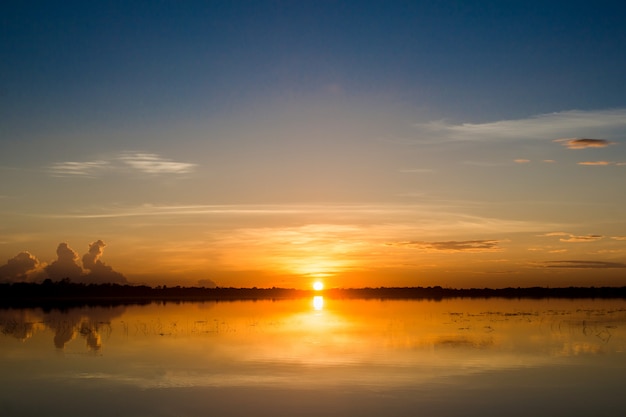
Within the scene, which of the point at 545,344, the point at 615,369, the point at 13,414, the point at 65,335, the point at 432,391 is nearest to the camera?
the point at 13,414

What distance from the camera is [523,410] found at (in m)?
16.1

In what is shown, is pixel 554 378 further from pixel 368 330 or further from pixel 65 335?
pixel 65 335

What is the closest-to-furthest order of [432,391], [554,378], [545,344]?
[432,391]
[554,378]
[545,344]

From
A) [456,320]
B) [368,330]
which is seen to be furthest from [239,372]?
[456,320]

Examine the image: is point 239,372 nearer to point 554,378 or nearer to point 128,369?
point 128,369

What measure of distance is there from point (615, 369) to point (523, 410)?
7.44m

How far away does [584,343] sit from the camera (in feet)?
94.1

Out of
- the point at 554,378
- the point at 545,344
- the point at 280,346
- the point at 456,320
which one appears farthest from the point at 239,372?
the point at 456,320

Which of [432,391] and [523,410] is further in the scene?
[432,391]

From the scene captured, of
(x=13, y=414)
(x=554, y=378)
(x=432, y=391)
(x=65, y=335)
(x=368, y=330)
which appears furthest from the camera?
(x=368, y=330)

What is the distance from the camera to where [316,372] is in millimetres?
21172

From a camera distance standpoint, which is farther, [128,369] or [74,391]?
[128,369]

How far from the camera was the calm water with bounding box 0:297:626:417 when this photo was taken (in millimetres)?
16453

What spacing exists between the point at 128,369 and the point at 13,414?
21.7ft
